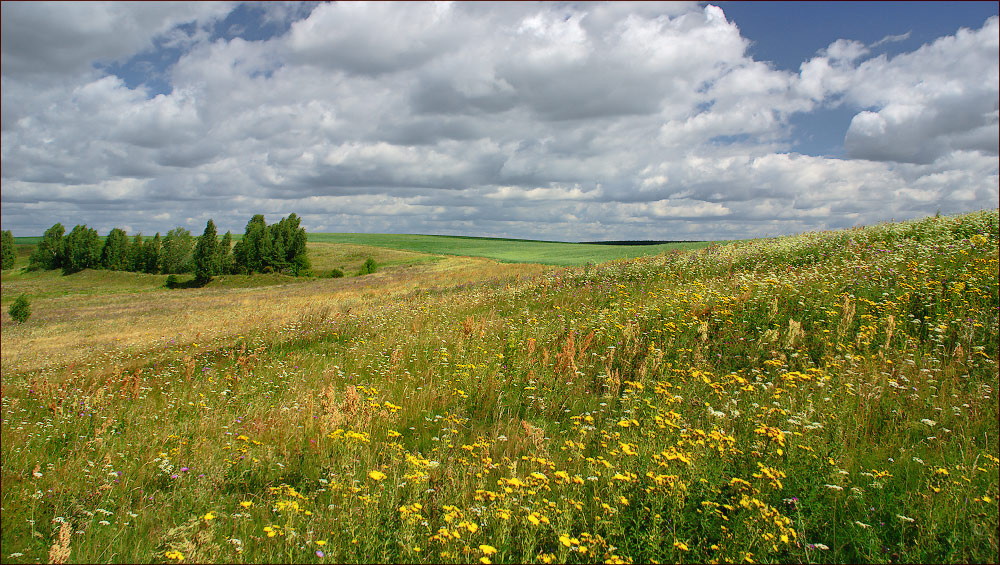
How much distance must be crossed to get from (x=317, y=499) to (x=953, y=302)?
896cm

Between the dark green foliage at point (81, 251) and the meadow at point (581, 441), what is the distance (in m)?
105

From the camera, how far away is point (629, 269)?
1416 centimetres

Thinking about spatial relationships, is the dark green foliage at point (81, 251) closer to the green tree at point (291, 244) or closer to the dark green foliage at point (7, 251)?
the dark green foliage at point (7, 251)

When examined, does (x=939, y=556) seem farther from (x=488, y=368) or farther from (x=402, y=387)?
(x=402, y=387)

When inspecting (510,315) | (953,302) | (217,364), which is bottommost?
(217,364)

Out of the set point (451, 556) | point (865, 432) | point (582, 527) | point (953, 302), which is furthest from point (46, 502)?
point (953, 302)

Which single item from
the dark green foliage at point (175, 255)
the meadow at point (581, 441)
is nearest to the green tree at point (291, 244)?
the dark green foliage at point (175, 255)

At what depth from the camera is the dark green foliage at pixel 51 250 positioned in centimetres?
9344

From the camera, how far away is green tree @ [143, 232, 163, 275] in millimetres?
89500

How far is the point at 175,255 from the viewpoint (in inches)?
3469

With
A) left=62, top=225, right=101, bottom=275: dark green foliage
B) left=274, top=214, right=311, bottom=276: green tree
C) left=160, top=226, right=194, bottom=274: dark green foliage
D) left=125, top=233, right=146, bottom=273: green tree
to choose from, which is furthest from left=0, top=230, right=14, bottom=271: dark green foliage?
left=274, top=214, right=311, bottom=276: green tree

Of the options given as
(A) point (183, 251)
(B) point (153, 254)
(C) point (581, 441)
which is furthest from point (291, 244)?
(C) point (581, 441)

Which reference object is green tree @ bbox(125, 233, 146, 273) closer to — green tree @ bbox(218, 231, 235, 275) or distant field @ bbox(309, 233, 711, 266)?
green tree @ bbox(218, 231, 235, 275)

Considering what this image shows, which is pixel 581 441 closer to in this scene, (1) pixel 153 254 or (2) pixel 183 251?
(2) pixel 183 251
